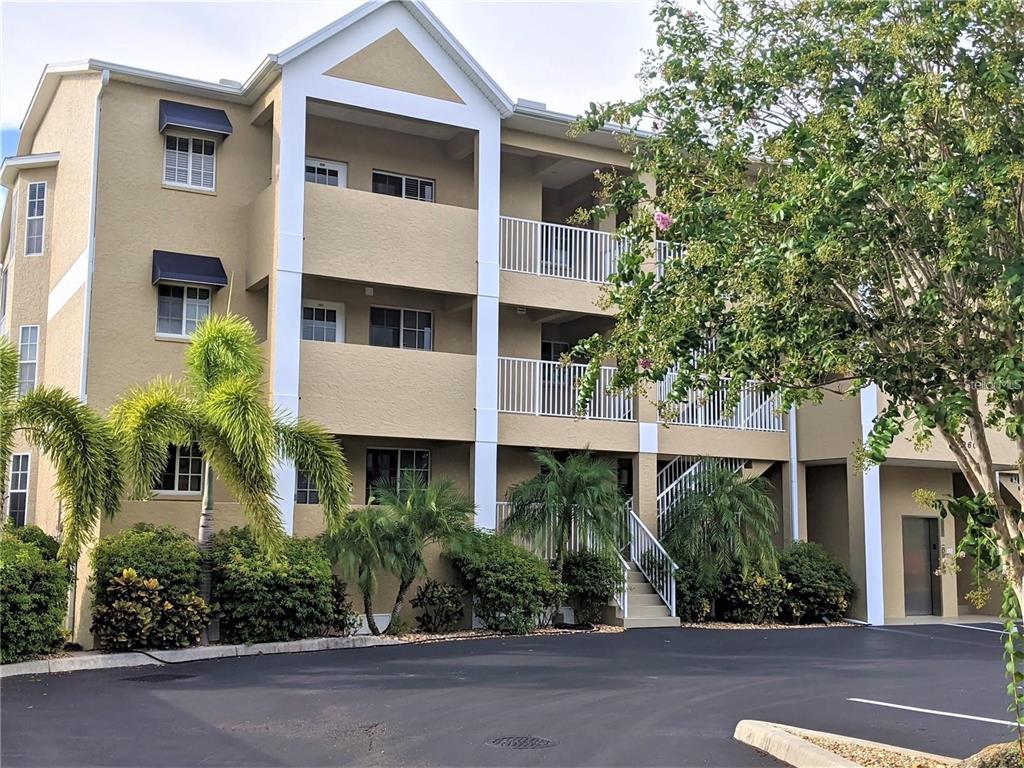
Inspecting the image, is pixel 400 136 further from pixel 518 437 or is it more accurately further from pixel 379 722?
pixel 379 722

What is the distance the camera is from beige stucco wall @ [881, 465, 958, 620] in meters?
24.5

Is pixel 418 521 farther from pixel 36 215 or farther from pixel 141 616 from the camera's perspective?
pixel 36 215

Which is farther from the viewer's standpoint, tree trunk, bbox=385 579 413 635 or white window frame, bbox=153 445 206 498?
white window frame, bbox=153 445 206 498

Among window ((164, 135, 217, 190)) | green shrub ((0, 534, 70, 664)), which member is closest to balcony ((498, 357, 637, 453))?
window ((164, 135, 217, 190))

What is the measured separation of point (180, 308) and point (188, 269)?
747mm

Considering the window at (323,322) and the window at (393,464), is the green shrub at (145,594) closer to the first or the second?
the window at (393,464)

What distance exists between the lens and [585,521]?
63.8ft

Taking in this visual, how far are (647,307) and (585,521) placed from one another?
10568 millimetres

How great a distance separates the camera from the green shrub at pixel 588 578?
65.1 ft

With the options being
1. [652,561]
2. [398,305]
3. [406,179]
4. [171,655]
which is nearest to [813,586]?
[652,561]

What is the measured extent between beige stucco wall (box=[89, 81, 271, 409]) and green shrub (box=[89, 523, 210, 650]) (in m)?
3.84

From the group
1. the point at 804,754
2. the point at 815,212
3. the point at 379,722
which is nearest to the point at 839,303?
the point at 815,212

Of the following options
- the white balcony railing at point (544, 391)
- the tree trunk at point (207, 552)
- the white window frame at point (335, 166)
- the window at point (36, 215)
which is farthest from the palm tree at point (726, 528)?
the window at point (36, 215)

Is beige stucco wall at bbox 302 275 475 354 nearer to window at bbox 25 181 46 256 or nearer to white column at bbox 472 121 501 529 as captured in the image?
white column at bbox 472 121 501 529
